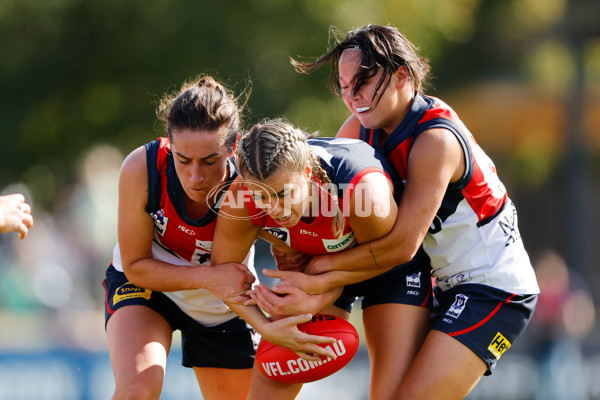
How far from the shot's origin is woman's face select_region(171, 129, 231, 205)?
Result: 384 cm

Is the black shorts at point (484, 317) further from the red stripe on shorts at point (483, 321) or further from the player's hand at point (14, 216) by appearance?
the player's hand at point (14, 216)

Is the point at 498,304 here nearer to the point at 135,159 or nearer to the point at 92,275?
the point at 135,159

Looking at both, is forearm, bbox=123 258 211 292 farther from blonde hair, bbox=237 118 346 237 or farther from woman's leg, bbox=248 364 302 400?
blonde hair, bbox=237 118 346 237

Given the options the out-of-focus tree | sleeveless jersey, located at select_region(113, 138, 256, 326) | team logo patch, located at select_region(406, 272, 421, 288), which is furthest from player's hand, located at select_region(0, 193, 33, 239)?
the out-of-focus tree

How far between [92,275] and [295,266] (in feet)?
19.7

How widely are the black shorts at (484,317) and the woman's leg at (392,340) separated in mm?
117

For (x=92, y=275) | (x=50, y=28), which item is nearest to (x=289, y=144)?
(x=92, y=275)

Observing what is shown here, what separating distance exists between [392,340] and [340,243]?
584 millimetres

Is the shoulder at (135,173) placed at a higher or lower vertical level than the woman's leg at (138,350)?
higher

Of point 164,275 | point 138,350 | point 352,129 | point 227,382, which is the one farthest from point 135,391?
point 352,129

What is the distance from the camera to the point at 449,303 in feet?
13.5

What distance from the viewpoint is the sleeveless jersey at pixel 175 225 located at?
4.09 metres

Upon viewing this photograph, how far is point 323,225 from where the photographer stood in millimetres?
3822

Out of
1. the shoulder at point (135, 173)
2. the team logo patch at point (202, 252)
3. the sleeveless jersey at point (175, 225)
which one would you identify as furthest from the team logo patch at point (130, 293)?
the shoulder at point (135, 173)
